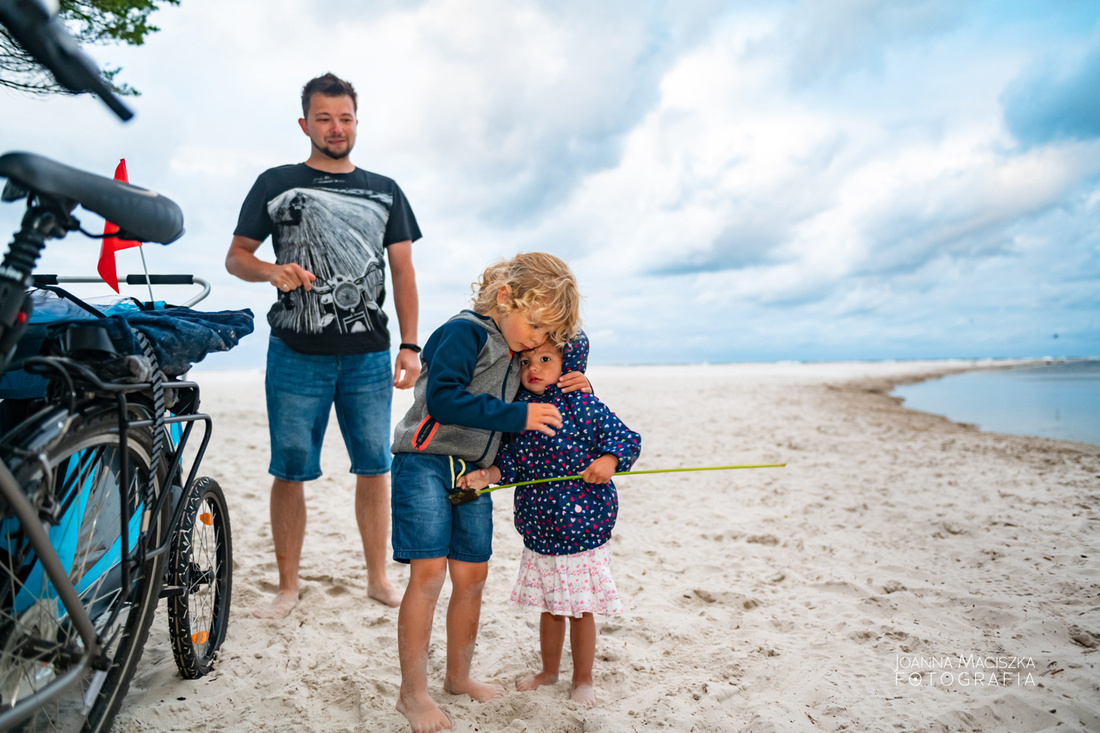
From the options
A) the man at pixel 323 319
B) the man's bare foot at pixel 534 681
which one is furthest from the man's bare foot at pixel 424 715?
the man at pixel 323 319

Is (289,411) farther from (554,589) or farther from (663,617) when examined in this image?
(663,617)

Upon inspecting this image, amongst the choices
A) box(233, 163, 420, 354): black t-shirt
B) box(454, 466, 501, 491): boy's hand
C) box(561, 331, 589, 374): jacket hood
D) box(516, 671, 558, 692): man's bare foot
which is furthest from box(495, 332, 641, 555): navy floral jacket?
box(233, 163, 420, 354): black t-shirt

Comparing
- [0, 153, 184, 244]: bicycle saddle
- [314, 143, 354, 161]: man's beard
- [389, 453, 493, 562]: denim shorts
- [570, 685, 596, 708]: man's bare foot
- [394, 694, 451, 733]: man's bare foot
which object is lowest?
[570, 685, 596, 708]: man's bare foot

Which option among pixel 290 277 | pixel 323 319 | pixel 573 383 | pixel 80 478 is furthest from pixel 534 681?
pixel 290 277

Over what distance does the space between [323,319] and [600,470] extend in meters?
1.60

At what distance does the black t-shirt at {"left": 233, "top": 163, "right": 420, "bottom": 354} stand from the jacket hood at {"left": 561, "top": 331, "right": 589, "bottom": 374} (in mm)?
1149

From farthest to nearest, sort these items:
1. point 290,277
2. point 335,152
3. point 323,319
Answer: point 335,152
point 323,319
point 290,277

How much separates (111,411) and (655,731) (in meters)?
2.02

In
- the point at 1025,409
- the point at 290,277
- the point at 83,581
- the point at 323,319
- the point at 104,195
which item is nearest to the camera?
the point at 104,195

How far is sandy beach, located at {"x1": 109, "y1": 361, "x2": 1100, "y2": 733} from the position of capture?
7.41ft

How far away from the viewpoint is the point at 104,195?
1.50m

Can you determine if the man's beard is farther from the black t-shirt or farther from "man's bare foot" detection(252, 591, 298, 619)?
"man's bare foot" detection(252, 591, 298, 619)

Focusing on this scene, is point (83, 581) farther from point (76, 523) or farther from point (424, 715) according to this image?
point (424, 715)

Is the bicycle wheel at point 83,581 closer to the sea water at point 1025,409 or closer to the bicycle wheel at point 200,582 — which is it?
the bicycle wheel at point 200,582
